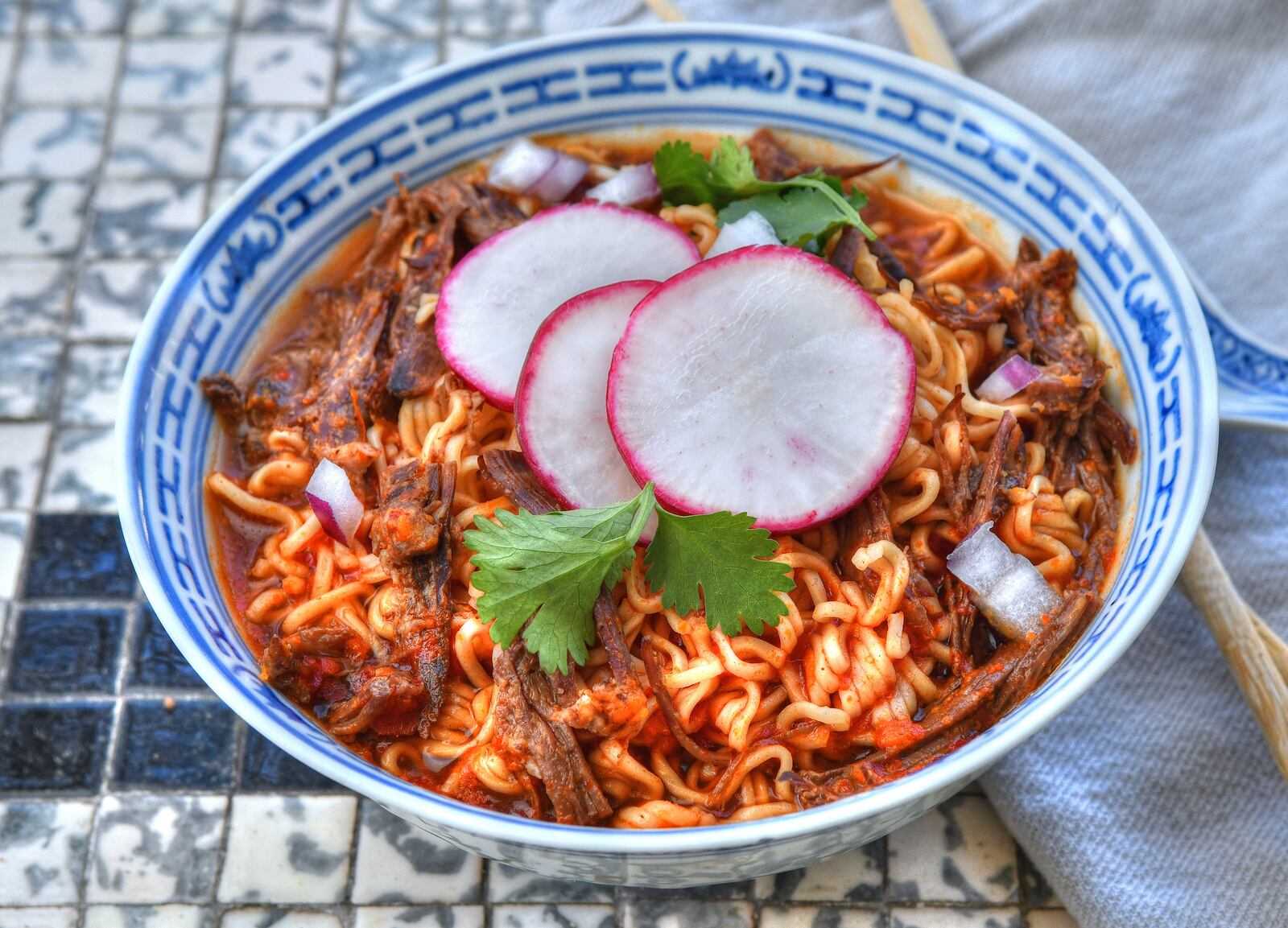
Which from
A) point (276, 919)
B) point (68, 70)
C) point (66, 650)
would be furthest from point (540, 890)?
point (68, 70)

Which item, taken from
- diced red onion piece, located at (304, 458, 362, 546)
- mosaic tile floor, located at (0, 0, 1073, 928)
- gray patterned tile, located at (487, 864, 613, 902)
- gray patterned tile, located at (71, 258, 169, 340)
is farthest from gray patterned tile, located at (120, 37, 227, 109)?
gray patterned tile, located at (487, 864, 613, 902)

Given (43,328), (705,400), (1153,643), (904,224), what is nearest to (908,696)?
(705,400)

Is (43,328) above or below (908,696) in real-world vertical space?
below

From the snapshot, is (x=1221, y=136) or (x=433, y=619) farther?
(x=1221, y=136)

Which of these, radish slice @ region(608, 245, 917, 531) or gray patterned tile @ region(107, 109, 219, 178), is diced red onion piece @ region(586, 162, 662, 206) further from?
gray patterned tile @ region(107, 109, 219, 178)

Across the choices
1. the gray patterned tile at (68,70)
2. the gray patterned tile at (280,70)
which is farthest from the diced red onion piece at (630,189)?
the gray patterned tile at (68,70)

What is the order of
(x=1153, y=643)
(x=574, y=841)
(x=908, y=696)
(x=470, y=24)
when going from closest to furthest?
(x=574, y=841) < (x=908, y=696) < (x=1153, y=643) < (x=470, y=24)

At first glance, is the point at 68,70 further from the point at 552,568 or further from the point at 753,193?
the point at 552,568

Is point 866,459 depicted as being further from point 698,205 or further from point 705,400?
Result: point 698,205
